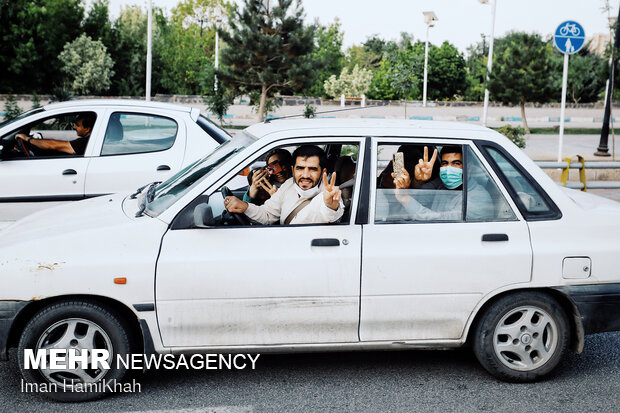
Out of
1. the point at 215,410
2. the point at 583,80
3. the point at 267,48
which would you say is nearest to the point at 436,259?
the point at 215,410

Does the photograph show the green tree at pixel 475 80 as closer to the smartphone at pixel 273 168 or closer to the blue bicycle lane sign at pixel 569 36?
the blue bicycle lane sign at pixel 569 36

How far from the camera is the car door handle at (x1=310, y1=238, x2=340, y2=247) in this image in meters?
4.11

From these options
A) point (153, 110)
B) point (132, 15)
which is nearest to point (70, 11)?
point (132, 15)

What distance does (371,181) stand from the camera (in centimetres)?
427

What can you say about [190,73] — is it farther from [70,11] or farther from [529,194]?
[529,194]

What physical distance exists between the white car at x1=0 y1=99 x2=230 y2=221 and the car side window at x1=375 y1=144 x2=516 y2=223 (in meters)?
3.70

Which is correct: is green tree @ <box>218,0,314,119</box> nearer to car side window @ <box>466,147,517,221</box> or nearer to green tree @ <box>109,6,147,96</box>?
green tree @ <box>109,6,147,96</box>

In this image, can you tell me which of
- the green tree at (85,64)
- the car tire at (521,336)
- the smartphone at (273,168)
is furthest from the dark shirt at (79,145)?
the green tree at (85,64)

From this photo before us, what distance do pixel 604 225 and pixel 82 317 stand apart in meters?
3.25

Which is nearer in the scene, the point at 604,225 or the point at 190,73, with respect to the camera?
the point at 604,225

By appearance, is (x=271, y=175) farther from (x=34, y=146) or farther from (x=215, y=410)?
(x=34, y=146)

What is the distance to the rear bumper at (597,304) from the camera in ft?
14.2

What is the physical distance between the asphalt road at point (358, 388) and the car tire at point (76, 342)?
0.10 metres

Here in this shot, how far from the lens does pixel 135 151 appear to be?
25.2ft
